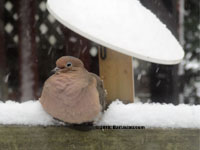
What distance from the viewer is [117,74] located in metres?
1.38

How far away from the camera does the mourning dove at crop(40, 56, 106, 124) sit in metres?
1.09

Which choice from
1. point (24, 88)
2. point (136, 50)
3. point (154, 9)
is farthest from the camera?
point (24, 88)

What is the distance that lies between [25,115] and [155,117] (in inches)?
16.7

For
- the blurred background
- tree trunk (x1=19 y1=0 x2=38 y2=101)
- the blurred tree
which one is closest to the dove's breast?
the blurred background

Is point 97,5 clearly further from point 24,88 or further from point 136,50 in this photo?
point 24,88

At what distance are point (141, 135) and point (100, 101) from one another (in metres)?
0.18

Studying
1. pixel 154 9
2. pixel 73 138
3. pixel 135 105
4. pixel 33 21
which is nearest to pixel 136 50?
pixel 135 105

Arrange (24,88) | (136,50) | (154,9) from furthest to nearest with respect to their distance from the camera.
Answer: (24,88) < (154,9) < (136,50)

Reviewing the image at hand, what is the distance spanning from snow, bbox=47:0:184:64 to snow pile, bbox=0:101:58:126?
0.97 ft

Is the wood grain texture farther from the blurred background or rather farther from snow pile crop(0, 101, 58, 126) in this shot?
the blurred background

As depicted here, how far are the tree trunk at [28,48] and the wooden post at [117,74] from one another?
1.13 metres

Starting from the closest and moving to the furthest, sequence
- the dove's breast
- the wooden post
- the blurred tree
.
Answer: the dove's breast
the wooden post
the blurred tree

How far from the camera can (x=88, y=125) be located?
117 cm

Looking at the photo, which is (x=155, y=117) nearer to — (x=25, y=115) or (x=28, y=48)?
(x=25, y=115)
